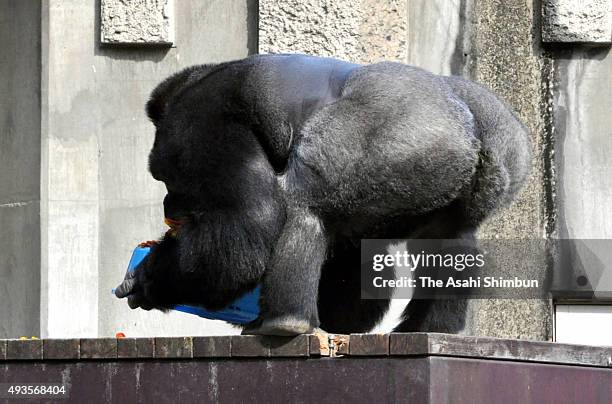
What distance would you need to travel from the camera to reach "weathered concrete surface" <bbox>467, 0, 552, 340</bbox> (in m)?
6.92

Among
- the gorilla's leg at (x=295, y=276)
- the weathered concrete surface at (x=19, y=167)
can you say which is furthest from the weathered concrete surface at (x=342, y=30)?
the gorilla's leg at (x=295, y=276)

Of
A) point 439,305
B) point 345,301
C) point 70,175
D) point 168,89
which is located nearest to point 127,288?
point 168,89

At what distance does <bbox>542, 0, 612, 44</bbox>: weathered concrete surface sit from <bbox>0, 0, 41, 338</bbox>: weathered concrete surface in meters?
2.85

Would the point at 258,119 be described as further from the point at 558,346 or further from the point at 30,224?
the point at 30,224

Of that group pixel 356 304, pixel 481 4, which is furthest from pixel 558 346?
pixel 481 4

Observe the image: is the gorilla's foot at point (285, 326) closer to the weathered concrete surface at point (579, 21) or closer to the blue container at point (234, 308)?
the blue container at point (234, 308)

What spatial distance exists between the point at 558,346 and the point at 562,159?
273cm

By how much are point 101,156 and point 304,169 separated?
276cm

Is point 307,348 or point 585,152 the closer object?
point 307,348

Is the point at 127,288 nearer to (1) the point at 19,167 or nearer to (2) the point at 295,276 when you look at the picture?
(2) the point at 295,276

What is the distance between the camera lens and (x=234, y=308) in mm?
5059

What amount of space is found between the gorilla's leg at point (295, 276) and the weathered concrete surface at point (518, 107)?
260 cm

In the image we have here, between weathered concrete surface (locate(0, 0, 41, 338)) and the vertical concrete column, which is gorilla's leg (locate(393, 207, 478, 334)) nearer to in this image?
the vertical concrete column

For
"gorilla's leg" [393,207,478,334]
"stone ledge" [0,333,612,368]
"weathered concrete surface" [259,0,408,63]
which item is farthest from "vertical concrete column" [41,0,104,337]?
"gorilla's leg" [393,207,478,334]
